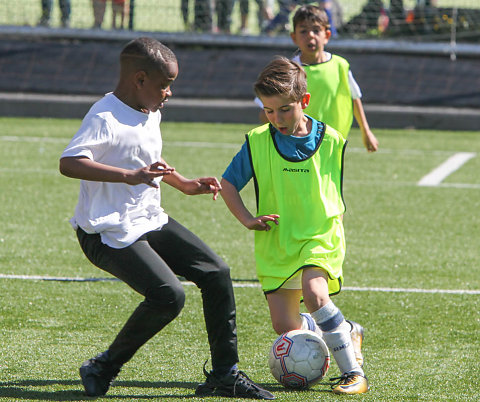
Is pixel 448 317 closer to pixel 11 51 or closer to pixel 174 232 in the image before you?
pixel 174 232

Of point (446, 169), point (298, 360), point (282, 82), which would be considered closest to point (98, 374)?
point (298, 360)

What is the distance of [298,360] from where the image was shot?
13.8 ft

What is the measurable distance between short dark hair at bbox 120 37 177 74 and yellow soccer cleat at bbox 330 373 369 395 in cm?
161

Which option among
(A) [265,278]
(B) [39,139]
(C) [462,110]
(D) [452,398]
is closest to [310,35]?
(A) [265,278]

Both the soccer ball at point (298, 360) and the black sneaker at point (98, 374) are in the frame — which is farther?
the soccer ball at point (298, 360)

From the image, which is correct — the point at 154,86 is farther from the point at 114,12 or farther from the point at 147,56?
the point at 114,12

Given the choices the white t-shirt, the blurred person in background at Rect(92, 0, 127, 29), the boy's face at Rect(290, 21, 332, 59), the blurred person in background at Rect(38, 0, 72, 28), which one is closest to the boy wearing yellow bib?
the white t-shirt

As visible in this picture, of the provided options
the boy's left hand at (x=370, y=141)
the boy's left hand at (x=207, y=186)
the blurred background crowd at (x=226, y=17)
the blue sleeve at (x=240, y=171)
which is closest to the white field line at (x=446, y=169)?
the boy's left hand at (x=370, y=141)

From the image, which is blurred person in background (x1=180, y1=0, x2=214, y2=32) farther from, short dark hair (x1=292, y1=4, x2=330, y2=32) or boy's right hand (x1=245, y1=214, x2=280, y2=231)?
boy's right hand (x1=245, y1=214, x2=280, y2=231)

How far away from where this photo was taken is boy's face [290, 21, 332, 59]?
619 centimetres

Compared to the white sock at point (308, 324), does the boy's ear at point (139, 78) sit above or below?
above

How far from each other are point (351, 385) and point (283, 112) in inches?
50.8

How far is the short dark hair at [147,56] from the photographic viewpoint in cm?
394

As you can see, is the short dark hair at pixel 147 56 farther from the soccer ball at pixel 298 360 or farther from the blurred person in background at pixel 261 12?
the blurred person in background at pixel 261 12
